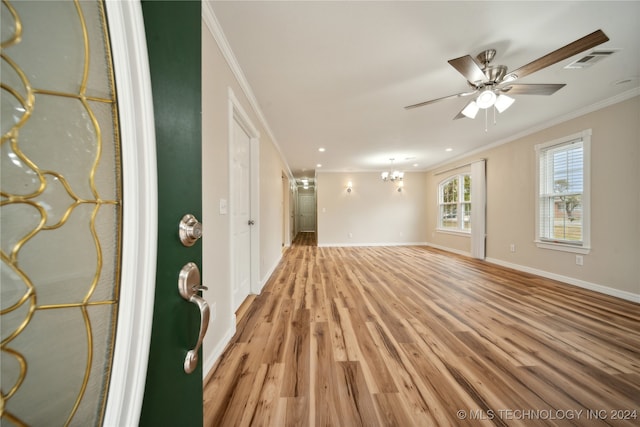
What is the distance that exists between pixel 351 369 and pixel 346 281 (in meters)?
1.92

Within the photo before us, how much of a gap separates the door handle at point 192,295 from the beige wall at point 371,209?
6.46 m

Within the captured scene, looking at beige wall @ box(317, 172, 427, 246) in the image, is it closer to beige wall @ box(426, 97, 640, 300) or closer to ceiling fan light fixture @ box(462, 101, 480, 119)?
beige wall @ box(426, 97, 640, 300)

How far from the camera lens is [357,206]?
22.9 ft

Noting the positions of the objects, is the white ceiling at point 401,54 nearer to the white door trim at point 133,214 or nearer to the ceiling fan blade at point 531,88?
the ceiling fan blade at point 531,88

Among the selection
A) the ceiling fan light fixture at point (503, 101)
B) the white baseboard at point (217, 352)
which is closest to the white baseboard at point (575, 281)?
the ceiling fan light fixture at point (503, 101)

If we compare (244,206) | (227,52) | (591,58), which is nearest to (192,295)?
(227,52)

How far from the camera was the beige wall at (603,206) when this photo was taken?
2621mm

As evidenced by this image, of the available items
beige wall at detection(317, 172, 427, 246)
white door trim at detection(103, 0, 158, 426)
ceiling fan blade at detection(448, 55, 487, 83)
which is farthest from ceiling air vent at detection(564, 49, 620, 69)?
beige wall at detection(317, 172, 427, 246)

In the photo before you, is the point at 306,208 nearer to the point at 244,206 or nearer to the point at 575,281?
the point at 244,206

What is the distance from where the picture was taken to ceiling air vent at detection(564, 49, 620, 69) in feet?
6.13

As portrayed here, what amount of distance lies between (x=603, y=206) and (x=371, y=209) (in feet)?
15.1

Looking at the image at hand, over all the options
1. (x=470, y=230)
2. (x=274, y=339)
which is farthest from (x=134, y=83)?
(x=470, y=230)

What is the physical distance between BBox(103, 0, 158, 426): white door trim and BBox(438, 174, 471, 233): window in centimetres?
626

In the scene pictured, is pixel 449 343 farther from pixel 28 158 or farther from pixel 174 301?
pixel 28 158
